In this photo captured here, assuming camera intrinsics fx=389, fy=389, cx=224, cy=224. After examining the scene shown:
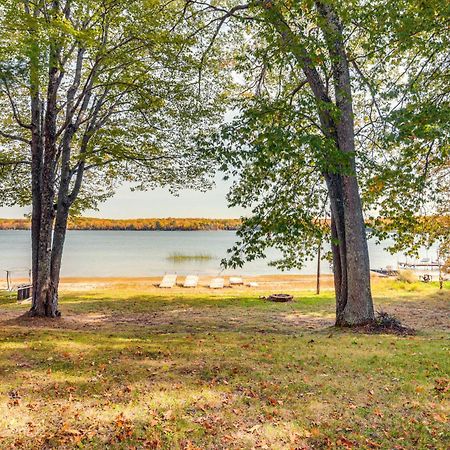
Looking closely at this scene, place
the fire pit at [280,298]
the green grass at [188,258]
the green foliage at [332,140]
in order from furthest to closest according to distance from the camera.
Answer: the green grass at [188,258] → the fire pit at [280,298] → the green foliage at [332,140]

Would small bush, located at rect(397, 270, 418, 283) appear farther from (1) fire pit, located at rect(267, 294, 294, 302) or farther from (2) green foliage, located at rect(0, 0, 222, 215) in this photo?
(2) green foliage, located at rect(0, 0, 222, 215)

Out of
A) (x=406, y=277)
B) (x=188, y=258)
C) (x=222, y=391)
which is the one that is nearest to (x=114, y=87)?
(x=222, y=391)

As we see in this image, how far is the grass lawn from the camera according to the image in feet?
11.4

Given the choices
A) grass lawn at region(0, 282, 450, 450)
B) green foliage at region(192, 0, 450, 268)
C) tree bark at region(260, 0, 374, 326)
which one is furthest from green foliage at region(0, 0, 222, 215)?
grass lawn at region(0, 282, 450, 450)

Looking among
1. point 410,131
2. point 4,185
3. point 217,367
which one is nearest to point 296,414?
point 217,367

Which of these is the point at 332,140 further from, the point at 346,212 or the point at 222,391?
the point at 222,391

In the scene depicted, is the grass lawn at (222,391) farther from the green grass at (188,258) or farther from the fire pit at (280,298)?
the green grass at (188,258)

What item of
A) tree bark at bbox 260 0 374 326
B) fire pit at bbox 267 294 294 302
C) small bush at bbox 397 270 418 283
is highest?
tree bark at bbox 260 0 374 326

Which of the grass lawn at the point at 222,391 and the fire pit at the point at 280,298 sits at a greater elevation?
→ the grass lawn at the point at 222,391

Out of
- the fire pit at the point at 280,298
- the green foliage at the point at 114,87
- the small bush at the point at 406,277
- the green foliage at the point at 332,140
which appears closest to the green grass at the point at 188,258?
the small bush at the point at 406,277

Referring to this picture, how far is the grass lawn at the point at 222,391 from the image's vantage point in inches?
137

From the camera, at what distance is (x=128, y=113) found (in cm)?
1176

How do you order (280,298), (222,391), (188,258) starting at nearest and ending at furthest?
(222,391), (280,298), (188,258)

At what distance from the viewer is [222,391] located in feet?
14.4
